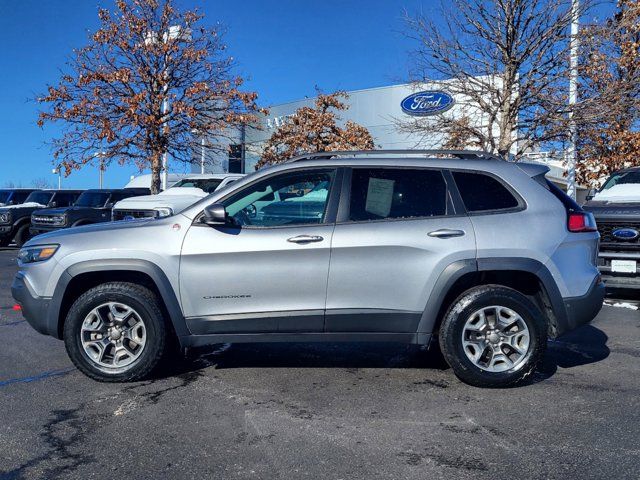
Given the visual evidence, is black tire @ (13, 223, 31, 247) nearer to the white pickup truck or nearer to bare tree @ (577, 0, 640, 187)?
the white pickup truck

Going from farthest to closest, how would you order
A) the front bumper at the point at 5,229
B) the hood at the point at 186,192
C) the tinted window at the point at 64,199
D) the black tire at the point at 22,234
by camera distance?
the tinted window at the point at 64,199
the black tire at the point at 22,234
the front bumper at the point at 5,229
the hood at the point at 186,192

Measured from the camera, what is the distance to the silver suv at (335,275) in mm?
4766

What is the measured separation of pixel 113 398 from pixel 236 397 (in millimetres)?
904

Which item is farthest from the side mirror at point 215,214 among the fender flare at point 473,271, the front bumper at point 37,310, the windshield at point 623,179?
the windshield at point 623,179

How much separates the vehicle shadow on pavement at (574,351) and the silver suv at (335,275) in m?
0.67

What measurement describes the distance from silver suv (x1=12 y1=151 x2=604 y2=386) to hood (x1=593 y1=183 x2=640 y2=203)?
18.4ft

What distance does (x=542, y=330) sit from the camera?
4.81 metres

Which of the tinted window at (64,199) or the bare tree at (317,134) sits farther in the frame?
the bare tree at (317,134)

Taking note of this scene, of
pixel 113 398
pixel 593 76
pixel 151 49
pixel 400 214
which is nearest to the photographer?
pixel 113 398

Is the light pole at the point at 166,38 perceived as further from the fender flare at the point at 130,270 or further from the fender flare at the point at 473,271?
the fender flare at the point at 473,271

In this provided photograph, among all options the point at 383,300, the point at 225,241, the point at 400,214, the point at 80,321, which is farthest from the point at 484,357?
the point at 80,321

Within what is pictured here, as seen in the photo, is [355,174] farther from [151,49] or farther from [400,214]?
[151,49]

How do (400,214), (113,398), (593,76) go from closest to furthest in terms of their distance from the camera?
(113,398), (400,214), (593,76)

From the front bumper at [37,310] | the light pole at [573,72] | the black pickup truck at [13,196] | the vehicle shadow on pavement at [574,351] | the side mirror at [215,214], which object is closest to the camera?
the side mirror at [215,214]
